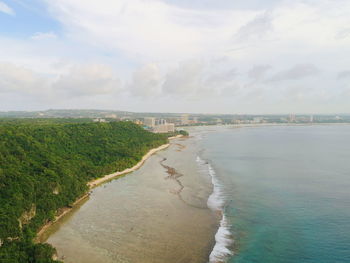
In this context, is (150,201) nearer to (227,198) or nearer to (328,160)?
(227,198)

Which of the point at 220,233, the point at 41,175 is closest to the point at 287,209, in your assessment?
the point at 220,233

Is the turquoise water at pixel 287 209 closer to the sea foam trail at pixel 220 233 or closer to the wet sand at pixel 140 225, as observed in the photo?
the sea foam trail at pixel 220 233

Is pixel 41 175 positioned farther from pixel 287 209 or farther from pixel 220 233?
pixel 287 209

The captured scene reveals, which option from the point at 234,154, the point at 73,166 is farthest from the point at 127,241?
the point at 234,154

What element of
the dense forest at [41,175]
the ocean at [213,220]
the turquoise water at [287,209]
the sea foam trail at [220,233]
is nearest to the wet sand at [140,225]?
the ocean at [213,220]

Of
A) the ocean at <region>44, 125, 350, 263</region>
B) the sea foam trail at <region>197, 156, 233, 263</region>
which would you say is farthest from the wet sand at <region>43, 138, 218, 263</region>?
the sea foam trail at <region>197, 156, 233, 263</region>

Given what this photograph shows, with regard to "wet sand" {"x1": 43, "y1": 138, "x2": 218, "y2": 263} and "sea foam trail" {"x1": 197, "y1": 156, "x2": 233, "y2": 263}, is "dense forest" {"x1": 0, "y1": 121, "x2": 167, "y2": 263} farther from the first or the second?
"sea foam trail" {"x1": 197, "y1": 156, "x2": 233, "y2": 263}
